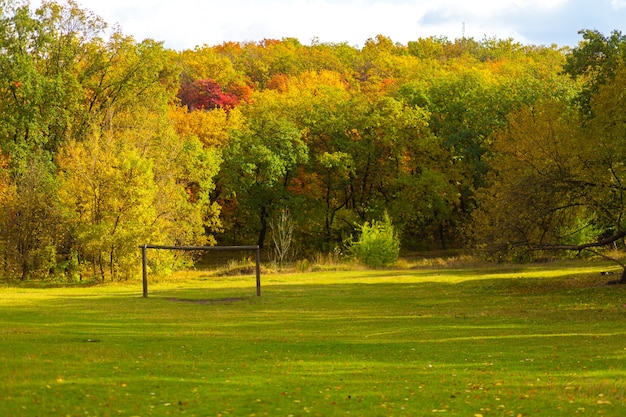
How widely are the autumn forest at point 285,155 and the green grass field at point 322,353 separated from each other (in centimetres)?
587

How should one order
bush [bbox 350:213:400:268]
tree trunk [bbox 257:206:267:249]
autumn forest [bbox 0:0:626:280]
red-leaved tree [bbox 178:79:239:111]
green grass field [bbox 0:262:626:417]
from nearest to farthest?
1. green grass field [bbox 0:262:626:417]
2. autumn forest [bbox 0:0:626:280]
3. bush [bbox 350:213:400:268]
4. tree trunk [bbox 257:206:267:249]
5. red-leaved tree [bbox 178:79:239:111]

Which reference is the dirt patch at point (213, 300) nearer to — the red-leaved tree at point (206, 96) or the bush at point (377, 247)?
the bush at point (377, 247)

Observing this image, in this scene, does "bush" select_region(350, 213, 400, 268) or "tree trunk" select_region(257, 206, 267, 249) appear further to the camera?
"tree trunk" select_region(257, 206, 267, 249)

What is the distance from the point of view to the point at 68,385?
12.0 metres

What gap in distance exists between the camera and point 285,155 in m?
67.0

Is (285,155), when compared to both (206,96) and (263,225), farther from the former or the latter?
(206,96)

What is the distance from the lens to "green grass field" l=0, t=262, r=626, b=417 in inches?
441

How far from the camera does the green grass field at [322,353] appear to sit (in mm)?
11211

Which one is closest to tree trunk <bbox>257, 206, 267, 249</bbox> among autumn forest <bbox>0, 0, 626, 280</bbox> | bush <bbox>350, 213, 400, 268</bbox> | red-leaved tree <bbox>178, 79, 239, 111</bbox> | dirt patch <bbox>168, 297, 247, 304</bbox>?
autumn forest <bbox>0, 0, 626, 280</bbox>

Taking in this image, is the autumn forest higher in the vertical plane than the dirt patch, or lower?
higher

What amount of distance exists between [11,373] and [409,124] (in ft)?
185

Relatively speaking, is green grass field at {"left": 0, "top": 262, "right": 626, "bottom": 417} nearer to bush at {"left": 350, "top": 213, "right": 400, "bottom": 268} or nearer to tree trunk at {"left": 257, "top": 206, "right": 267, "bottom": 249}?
bush at {"left": 350, "top": 213, "right": 400, "bottom": 268}

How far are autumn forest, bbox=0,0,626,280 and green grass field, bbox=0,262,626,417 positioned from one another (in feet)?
19.3

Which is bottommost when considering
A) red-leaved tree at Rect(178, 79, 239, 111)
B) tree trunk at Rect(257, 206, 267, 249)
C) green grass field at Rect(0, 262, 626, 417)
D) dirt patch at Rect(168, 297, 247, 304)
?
dirt patch at Rect(168, 297, 247, 304)
